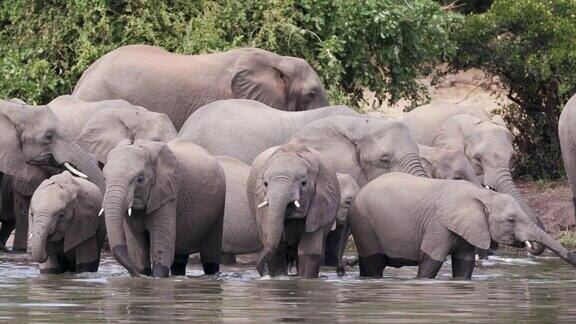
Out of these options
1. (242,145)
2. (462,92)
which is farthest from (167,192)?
(462,92)

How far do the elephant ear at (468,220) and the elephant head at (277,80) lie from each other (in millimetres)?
4415

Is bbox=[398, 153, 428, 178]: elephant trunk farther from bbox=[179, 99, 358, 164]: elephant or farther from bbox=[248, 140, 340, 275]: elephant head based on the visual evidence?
bbox=[248, 140, 340, 275]: elephant head

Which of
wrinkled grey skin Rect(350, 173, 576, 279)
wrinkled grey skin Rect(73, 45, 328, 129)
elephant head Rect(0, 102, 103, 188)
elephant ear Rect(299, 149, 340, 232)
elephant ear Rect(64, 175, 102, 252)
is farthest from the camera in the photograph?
wrinkled grey skin Rect(73, 45, 328, 129)

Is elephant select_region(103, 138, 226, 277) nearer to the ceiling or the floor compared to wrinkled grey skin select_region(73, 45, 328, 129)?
nearer to the floor

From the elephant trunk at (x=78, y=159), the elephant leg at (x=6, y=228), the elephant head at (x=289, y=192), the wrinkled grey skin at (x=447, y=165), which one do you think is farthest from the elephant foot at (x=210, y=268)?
the elephant leg at (x=6, y=228)

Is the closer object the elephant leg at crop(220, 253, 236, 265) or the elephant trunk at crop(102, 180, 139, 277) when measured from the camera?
the elephant trunk at crop(102, 180, 139, 277)

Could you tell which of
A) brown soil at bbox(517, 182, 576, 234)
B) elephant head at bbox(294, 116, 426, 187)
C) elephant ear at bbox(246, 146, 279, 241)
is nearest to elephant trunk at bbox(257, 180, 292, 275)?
elephant ear at bbox(246, 146, 279, 241)

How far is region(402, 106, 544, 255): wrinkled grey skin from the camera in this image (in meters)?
17.7

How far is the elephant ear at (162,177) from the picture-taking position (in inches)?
539

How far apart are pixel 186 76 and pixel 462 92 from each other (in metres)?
8.95

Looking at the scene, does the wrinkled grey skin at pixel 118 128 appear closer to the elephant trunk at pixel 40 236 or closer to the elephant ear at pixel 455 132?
the elephant trunk at pixel 40 236

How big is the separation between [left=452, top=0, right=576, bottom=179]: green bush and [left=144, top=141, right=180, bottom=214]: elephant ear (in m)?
8.16

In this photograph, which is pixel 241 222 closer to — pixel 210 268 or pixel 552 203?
pixel 210 268

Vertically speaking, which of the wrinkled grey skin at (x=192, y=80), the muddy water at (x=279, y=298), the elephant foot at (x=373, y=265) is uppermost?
the wrinkled grey skin at (x=192, y=80)
